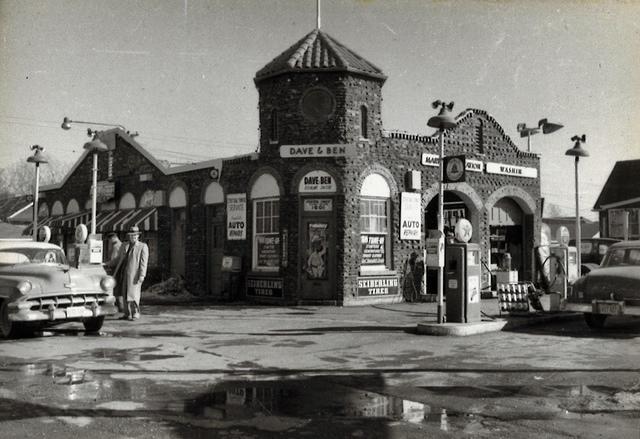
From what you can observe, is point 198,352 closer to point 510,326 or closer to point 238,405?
point 238,405

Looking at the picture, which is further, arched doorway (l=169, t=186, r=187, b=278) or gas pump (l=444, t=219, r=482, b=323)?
arched doorway (l=169, t=186, r=187, b=278)

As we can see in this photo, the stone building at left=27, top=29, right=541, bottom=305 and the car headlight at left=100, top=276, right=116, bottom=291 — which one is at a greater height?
the stone building at left=27, top=29, right=541, bottom=305

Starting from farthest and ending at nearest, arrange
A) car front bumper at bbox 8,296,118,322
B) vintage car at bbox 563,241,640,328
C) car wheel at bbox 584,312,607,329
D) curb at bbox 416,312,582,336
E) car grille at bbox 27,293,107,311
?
car wheel at bbox 584,312,607,329, vintage car at bbox 563,241,640,328, curb at bbox 416,312,582,336, car grille at bbox 27,293,107,311, car front bumper at bbox 8,296,118,322

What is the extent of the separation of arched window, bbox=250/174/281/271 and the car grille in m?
7.00

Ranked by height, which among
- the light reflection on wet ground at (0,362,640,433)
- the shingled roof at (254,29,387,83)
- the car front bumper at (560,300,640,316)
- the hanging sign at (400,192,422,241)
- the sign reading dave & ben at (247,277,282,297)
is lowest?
the light reflection on wet ground at (0,362,640,433)

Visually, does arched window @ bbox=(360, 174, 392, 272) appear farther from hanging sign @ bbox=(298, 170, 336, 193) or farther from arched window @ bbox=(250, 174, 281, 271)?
arched window @ bbox=(250, 174, 281, 271)

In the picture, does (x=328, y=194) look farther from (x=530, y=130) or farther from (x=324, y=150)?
(x=530, y=130)

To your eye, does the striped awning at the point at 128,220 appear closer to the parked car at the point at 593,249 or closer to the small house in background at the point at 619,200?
the parked car at the point at 593,249

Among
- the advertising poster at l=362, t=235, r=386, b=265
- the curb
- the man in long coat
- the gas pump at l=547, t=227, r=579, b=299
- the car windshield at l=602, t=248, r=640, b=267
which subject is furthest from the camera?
the advertising poster at l=362, t=235, r=386, b=265

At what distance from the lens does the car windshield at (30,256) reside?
1216 cm

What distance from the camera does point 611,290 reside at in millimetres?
12445

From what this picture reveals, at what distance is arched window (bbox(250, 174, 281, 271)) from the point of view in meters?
18.5

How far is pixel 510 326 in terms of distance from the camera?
42.1ft

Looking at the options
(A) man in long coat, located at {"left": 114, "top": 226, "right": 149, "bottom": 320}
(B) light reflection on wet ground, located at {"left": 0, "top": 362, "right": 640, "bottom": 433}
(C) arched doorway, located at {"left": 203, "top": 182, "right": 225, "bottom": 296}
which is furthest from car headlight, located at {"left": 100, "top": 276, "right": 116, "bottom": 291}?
(C) arched doorway, located at {"left": 203, "top": 182, "right": 225, "bottom": 296}
